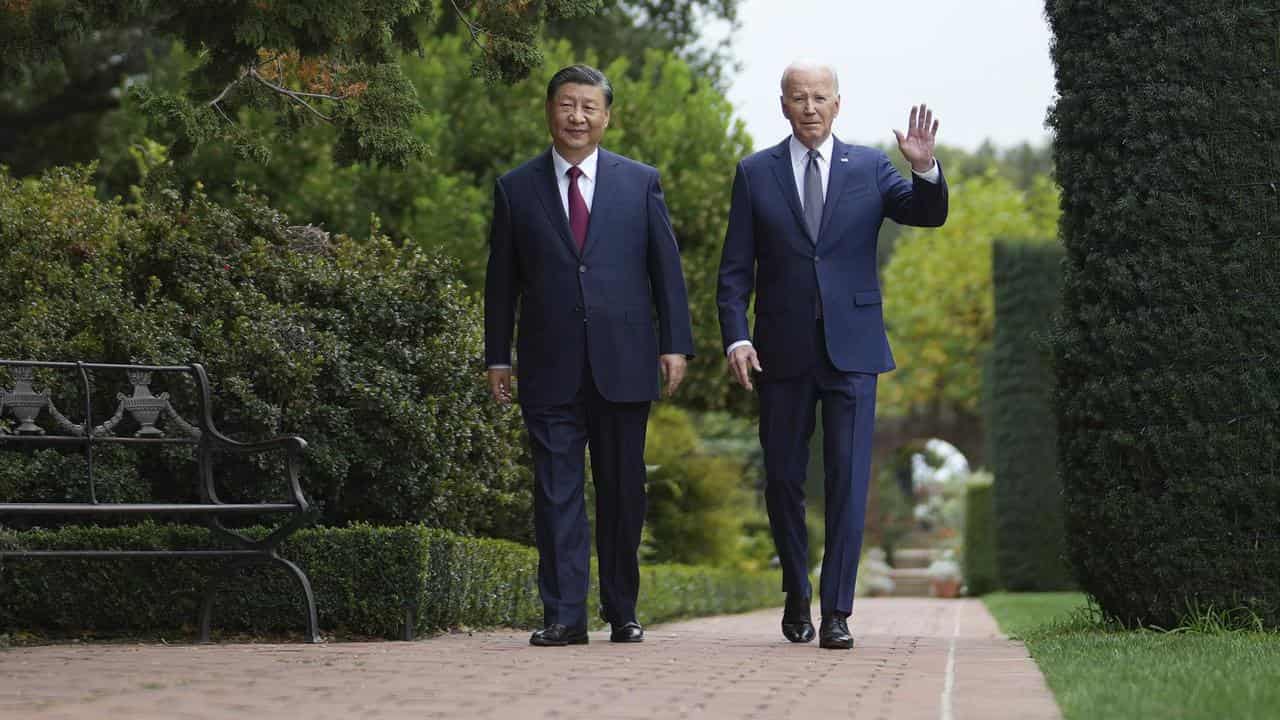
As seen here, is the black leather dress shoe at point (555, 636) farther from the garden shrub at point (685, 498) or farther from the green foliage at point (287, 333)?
the garden shrub at point (685, 498)

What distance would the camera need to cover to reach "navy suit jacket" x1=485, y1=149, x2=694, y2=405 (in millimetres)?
5727

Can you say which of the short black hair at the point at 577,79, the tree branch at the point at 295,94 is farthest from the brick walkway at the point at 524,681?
the tree branch at the point at 295,94

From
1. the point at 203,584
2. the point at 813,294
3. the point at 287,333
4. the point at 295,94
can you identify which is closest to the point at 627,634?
the point at 813,294

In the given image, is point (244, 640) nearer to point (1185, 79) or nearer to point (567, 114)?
point (567, 114)

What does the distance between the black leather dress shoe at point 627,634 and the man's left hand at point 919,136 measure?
1.97m

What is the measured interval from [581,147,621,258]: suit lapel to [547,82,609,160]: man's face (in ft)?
0.29

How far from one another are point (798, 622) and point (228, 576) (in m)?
2.45

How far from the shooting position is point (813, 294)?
5.73 meters

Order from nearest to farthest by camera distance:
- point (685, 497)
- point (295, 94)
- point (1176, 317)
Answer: point (1176, 317), point (295, 94), point (685, 497)

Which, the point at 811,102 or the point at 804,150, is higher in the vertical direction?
the point at 811,102

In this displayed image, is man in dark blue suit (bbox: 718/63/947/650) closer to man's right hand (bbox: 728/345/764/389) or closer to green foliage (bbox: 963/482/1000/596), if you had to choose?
man's right hand (bbox: 728/345/764/389)

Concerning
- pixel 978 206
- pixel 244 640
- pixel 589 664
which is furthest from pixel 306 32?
pixel 978 206

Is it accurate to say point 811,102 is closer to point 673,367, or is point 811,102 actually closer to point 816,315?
point 816,315

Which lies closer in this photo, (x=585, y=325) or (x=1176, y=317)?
(x=585, y=325)
